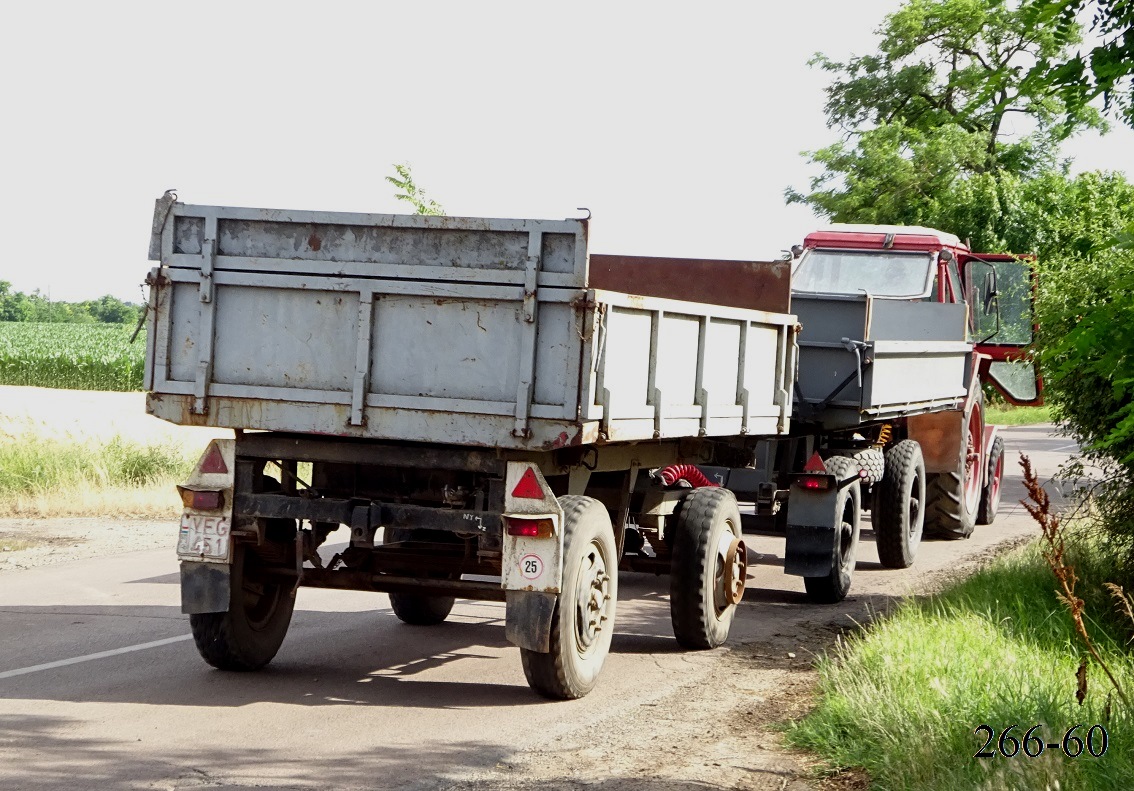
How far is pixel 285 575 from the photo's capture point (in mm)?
7551

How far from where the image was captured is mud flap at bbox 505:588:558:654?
671cm

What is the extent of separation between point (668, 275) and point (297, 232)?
13.4 feet

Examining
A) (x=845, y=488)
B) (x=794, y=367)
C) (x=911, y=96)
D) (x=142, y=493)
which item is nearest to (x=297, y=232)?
(x=794, y=367)

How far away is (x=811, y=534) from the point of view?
10266 mm

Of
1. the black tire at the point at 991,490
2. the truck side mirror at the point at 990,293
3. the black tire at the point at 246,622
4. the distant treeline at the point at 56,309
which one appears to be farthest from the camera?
the distant treeline at the point at 56,309

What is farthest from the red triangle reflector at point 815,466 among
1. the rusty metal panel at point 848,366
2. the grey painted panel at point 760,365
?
the grey painted panel at point 760,365

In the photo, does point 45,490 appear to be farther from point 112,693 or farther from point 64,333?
point 64,333

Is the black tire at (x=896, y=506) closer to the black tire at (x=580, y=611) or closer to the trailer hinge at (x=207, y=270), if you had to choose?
the black tire at (x=580, y=611)

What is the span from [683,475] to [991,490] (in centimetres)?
785

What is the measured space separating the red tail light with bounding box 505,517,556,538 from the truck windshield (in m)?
7.28

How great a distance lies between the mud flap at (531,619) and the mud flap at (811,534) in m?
3.89

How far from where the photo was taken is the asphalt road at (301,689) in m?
5.78

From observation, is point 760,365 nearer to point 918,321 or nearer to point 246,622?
point 246,622

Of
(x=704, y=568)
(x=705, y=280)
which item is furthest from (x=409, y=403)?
(x=705, y=280)
